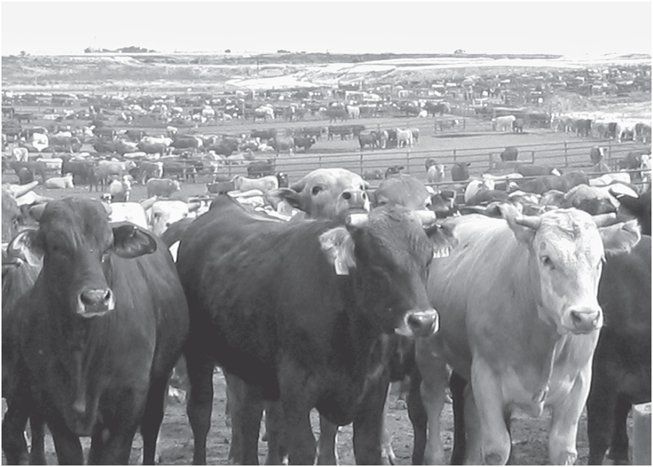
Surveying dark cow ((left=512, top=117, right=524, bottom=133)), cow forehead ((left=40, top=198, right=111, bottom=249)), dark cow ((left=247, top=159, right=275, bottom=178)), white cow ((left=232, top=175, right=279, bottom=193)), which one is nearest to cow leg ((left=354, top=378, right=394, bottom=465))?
cow forehead ((left=40, top=198, right=111, bottom=249))

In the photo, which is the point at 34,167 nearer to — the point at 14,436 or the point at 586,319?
the point at 14,436

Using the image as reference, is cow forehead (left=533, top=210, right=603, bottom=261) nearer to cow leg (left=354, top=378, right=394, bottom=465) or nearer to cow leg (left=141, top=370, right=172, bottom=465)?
cow leg (left=354, top=378, right=394, bottom=465)

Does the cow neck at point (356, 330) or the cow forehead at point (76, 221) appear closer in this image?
the cow forehead at point (76, 221)

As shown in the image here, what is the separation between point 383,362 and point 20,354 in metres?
1.63

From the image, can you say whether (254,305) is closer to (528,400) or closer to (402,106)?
(528,400)

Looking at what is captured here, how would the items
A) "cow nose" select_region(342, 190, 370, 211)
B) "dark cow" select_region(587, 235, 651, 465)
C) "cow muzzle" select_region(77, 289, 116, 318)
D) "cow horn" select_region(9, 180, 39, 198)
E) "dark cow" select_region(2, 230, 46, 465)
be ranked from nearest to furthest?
"cow muzzle" select_region(77, 289, 116, 318), "dark cow" select_region(2, 230, 46, 465), "dark cow" select_region(587, 235, 651, 465), "cow nose" select_region(342, 190, 370, 211), "cow horn" select_region(9, 180, 39, 198)

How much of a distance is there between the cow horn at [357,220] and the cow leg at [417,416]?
157 cm

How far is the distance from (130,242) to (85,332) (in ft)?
1.43

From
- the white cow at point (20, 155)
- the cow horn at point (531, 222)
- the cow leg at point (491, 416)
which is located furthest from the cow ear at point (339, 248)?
the white cow at point (20, 155)

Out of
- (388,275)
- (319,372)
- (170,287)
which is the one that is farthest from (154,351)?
(388,275)

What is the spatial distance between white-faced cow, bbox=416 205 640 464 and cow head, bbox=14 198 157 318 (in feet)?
5.64

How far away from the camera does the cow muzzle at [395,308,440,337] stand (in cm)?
478

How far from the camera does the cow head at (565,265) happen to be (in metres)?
4.84

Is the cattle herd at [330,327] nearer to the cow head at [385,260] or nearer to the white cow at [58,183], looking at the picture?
the cow head at [385,260]
